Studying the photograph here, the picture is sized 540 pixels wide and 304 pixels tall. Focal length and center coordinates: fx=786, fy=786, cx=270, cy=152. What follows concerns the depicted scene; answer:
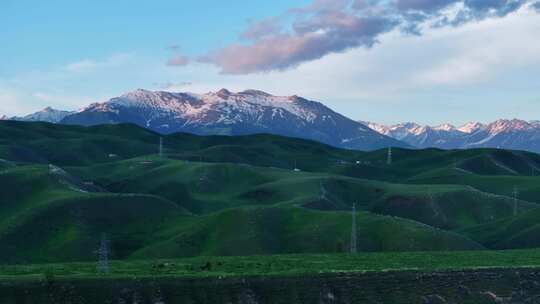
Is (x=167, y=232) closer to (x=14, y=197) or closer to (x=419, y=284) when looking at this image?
(x=14, y=197)

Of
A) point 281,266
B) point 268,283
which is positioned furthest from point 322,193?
point 268,283

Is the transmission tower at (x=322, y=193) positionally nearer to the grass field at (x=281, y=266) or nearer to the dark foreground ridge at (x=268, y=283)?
the grass field at (x=281, y=266)

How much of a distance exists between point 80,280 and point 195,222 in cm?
6083

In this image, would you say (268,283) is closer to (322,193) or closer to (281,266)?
(281,266)

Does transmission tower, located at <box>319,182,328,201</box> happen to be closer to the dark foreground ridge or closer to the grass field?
the grass field

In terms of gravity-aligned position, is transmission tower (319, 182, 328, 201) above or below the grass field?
above

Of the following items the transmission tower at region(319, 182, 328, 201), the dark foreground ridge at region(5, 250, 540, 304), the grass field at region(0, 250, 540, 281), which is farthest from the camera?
the transmission tower at region(319, 182, 328, 201)

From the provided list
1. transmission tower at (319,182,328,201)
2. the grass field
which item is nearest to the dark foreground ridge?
the grass field

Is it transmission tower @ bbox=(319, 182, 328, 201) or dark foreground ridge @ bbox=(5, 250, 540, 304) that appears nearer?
dark foreground ridge @ bbox=(5, 250, 540, 304)

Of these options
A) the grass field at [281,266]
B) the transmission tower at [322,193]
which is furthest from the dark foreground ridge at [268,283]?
the transmission tower at [322,193]

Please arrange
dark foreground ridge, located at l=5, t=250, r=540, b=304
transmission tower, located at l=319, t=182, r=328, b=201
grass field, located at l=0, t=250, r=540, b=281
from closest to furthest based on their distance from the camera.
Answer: dark foreground ridge, located at l=5, t=250, r=540, b=304
grass field, located at l=0, t=250, r=540, b=281
transmission tower, located at l=319, t=182, r=328, b=201

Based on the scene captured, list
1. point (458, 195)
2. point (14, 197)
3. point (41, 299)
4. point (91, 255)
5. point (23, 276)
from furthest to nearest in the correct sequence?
point (458, 195) < point (14, 197) < point (91, 255) < point (23, 276) < point (41, 299)

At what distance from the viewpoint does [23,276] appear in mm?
74750

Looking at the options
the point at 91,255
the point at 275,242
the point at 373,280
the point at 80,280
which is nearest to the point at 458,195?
the point at 275,242
